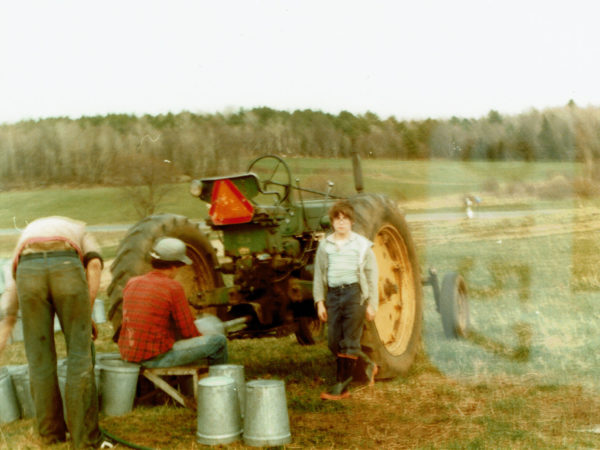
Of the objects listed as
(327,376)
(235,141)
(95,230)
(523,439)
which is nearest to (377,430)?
(523,439)

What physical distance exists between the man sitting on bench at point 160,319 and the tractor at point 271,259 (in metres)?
0.77

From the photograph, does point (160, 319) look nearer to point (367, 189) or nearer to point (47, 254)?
point (47, 254)

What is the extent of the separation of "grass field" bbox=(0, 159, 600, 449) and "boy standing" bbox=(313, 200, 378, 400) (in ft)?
1.16

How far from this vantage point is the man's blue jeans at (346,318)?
574 centimetres

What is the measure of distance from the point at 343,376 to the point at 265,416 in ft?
4.32

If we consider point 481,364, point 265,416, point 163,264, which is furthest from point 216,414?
point 481,364

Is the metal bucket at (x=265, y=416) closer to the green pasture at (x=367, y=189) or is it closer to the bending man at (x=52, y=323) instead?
the bending man at (x=52, y=323)

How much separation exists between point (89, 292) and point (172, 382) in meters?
1.48

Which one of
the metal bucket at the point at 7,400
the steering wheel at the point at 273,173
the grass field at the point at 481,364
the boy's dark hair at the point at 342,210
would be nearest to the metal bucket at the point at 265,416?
the grass field at the point at 481,364

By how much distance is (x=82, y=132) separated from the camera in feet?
56.6

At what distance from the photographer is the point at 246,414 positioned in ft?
15.3

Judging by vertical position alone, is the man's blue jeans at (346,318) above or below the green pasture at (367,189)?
below

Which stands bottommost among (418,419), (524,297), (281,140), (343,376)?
(524,297)

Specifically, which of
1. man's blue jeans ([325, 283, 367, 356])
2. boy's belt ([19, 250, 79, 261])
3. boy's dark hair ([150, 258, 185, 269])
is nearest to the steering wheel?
man's blue jeans ([325, 283, 367, 356])
